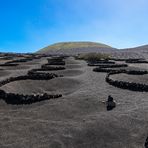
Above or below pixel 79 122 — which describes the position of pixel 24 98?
above

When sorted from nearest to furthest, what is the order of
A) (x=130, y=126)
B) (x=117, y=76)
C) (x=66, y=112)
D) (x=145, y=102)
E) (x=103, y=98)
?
1. (x=130, y=126)
2. (x=66, y=112)
3. (x=145, y=102)
4. (x=103, y=98)
5. (x=117, y=76)

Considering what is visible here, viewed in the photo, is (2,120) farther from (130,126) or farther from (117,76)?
(117,76)

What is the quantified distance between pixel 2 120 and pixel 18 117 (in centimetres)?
109

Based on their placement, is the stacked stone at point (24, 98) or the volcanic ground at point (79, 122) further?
the stacked stone at point (24, 98)

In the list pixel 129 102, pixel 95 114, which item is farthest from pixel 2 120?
pixel 129 102

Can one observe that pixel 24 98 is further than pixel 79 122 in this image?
Yes

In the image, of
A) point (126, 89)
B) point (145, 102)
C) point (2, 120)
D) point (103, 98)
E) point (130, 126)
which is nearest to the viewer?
point (130, 126)

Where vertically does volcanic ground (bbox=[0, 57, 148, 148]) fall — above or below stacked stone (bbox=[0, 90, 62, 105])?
below

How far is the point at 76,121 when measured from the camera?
693 inches

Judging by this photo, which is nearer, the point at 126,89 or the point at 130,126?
the point at 130,126

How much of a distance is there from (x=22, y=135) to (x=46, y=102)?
6.69 metres

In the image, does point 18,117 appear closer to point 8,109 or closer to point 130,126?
point 8,109

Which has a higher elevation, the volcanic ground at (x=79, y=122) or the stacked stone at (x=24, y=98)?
the stacked stone at (x=24, y=98)

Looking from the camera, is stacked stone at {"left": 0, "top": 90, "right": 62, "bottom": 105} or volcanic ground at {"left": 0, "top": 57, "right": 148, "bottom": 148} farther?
stacked stone at {"left": 0, "top": 90, "right": 62, "bottom": 105}
